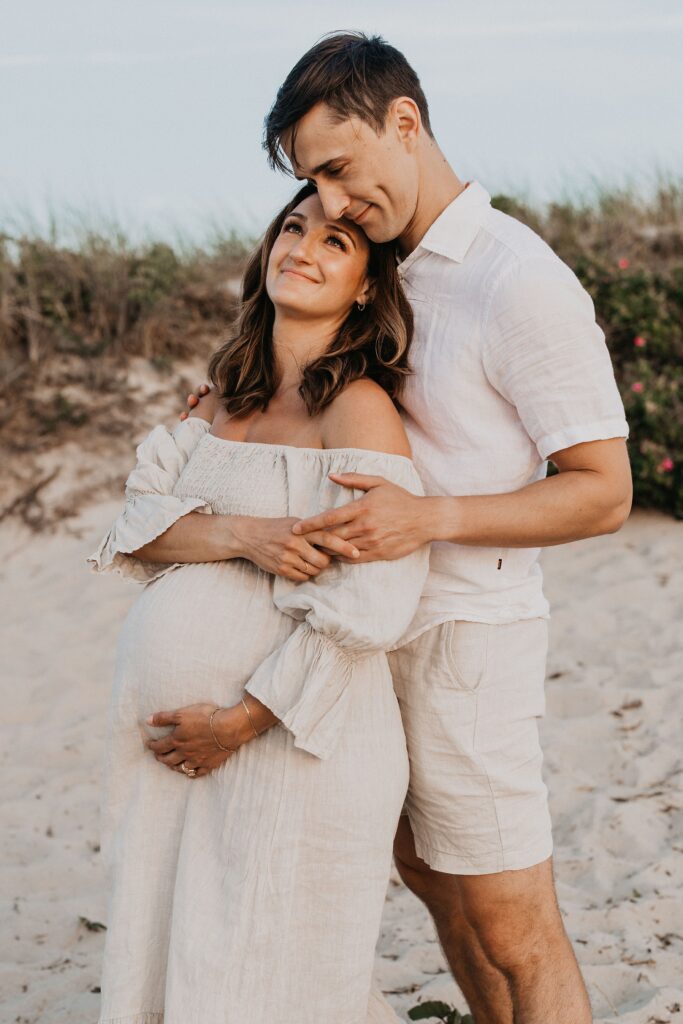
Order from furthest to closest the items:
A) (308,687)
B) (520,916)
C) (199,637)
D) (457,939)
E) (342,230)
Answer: (457,939), (342,230), (520,916), (199,637), (308,687)

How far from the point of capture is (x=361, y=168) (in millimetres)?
2508

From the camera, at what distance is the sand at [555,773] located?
11.6ft

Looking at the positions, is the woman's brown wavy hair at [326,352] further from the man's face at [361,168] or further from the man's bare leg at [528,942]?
the man's bare leg at [528,942]

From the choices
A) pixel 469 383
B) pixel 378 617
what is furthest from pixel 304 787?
pixel 469 383

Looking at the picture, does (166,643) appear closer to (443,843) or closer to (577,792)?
(443,843)

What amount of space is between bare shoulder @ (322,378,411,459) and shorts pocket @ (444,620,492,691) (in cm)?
42

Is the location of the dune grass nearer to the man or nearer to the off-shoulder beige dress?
the man

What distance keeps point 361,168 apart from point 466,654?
1120 millimetres

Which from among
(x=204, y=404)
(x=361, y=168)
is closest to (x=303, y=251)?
(x=361, y=168)

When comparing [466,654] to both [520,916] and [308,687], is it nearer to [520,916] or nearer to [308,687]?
[308,687]

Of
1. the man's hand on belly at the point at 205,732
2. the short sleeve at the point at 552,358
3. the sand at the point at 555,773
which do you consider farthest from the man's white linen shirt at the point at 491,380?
the sand at the point at 555,773

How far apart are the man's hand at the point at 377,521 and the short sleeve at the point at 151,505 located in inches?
14.6

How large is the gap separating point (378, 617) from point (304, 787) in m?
0.40

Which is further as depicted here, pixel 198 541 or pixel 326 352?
pixel 326 352
